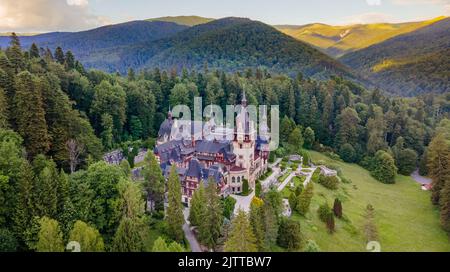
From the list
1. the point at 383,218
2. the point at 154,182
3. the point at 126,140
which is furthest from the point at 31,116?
the point at 383,218

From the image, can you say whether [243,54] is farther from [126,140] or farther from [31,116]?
[31,116]

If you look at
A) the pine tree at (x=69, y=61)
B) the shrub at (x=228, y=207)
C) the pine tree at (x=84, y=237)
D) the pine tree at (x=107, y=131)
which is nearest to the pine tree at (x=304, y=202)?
the shrub at (x=228, y=207)

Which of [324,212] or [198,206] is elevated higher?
[198,206]

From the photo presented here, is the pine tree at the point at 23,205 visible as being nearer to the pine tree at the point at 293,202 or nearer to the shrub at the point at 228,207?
the shrub at the point at 228,207

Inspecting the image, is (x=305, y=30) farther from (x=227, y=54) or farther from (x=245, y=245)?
(x=245, y=245)

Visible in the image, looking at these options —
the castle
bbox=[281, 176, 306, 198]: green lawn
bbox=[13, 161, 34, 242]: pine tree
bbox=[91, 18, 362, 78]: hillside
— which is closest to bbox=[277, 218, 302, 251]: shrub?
the castle

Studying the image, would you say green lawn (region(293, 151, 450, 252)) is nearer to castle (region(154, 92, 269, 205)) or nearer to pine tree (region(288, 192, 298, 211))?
pine tree (region(288, 192, 298, 211))

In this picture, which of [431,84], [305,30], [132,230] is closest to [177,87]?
[132,230]
